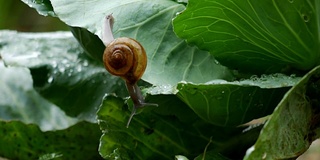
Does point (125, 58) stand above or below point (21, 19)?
above

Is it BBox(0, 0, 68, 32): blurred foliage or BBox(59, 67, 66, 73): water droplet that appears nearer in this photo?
BBox(59, 67, 66, 73): water droplet

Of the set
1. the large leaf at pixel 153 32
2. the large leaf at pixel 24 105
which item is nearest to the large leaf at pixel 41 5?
the large leaf at pixel 153 32

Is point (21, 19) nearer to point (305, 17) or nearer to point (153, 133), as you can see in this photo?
point (153, 133)

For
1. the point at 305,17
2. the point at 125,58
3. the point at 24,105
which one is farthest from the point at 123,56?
the point at 24,105

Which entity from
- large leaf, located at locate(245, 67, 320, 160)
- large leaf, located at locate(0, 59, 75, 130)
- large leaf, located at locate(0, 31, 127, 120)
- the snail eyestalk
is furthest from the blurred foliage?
large leaf, located at locate(245, 67, 320, 160)

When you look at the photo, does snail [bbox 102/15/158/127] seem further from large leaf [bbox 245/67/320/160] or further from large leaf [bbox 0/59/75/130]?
large leaf [bbox 0/59/75/130]

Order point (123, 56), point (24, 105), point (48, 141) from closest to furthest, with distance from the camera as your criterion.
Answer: point (123, 56)
point (48, 141)
point (24, 105)

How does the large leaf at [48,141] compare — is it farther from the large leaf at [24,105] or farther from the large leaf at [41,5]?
the large leaf at [41,5]
